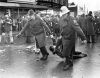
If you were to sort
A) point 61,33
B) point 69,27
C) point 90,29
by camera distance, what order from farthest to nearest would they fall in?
point 90,29, point 61,33, point 69,27

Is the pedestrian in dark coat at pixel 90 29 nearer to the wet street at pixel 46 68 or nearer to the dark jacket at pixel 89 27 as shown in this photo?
the dark jacket at pixel 89 27

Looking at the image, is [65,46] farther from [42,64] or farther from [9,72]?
[9,72]

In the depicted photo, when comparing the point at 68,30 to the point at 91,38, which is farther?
the point at 91,38

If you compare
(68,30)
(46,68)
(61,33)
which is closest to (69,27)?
(68,30)

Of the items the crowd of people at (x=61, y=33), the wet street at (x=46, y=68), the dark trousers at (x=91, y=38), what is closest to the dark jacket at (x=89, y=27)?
the dark trousers at (x=91, y=38)

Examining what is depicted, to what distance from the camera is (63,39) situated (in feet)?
27.5

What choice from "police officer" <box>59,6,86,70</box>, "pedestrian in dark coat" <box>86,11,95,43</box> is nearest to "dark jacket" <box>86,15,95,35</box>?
"pedestrian in dark coat" <box>86,11,95,43</box>

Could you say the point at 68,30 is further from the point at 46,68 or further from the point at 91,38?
the point at 91,38

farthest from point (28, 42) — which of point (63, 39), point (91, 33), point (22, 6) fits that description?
point (22, 6)

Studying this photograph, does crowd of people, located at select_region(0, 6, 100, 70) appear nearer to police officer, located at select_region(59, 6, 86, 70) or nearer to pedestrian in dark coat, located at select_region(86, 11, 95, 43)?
police officer, located at select_region(59, 6, 86, 70)

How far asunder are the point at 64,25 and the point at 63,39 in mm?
452

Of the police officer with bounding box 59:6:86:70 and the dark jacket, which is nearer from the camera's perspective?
the police officer with bounding box 59:6:86:70

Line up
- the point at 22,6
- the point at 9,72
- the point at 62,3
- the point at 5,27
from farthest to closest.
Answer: the point at 62,3, the point at 22,6, the point at 5,27, the point at 9,72

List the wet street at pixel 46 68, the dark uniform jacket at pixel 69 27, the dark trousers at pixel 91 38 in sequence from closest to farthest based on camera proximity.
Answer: the wet street at pixel 46 68
the dark uniform jacket at pixel 69 27
the dark trousers at pixel 91 38
